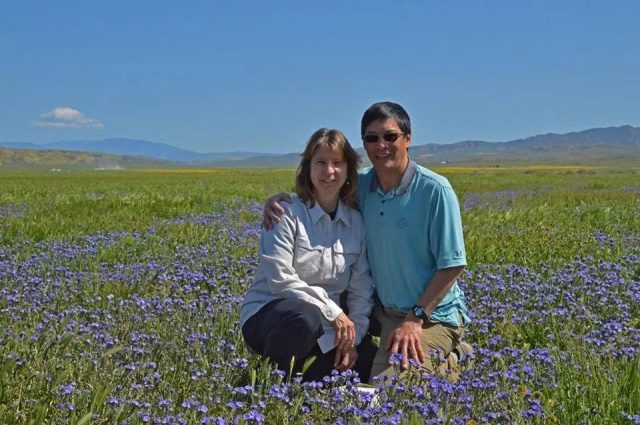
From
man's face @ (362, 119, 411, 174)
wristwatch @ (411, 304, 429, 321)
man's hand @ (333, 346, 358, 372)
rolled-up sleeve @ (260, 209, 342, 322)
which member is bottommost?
man's hand @ (333, 346, 358, 372)

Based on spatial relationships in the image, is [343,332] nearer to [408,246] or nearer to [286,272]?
[286,272]

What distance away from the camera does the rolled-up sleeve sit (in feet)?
14.0

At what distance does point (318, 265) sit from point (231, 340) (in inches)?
36.7

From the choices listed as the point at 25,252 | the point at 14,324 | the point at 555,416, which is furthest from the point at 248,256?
the point at 555,416

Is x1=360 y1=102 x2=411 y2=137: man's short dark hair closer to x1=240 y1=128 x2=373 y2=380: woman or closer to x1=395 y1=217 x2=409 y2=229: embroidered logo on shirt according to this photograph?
x1=240 y1=128 x2=373 y2=380: woman

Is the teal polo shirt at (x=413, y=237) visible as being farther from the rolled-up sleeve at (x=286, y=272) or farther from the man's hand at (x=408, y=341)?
the rolled-up sleeve at (x=286, y=272)

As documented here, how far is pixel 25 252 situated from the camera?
320 inches

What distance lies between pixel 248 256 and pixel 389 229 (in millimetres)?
3712

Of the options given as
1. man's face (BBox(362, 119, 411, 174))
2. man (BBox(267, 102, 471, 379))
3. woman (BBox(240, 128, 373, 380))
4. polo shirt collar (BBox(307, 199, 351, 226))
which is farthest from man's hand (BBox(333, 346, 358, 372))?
man's face (BBox(362, 119, 411, 174))

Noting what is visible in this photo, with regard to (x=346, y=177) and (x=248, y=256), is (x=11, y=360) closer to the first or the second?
(x=346, y=177)

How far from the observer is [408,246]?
14.7 ft

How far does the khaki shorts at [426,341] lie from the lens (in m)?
4.19

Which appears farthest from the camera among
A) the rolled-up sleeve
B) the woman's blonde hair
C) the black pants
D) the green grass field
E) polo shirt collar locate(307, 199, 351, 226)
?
polo shirt collar locate(307, 199, 351, 226)

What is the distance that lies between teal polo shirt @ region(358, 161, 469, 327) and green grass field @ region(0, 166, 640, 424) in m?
0.60
